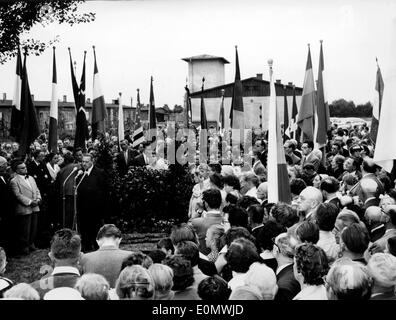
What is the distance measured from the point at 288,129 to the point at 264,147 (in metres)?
4.39

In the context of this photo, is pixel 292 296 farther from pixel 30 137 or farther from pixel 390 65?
pixel 30 137

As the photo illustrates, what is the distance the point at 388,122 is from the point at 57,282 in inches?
130

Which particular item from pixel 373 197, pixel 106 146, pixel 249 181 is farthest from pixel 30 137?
pixel 373 197

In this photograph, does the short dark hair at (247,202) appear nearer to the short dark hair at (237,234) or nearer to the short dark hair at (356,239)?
the short dark hair at (237,234)

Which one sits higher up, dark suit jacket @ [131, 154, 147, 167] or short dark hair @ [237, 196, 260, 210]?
dark suit jacket @ [131, 154, 147, 167]

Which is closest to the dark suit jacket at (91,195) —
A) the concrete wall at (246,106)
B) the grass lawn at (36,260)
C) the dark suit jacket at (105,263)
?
the grass lawn at (36,260)

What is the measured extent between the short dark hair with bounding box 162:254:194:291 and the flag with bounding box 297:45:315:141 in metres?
7.18

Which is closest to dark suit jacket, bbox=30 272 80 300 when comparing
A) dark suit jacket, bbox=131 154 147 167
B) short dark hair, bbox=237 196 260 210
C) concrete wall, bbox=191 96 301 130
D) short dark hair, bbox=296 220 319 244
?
short dark hair, bbox=296 220 319 244

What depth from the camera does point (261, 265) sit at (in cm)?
447

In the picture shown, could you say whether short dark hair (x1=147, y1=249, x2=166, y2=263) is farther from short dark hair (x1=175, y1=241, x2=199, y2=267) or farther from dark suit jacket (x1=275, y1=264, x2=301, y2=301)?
dark suit jacket (x1=275, y1=264, x2=301, y2=301)

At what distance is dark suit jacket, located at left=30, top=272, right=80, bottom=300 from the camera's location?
425 cm

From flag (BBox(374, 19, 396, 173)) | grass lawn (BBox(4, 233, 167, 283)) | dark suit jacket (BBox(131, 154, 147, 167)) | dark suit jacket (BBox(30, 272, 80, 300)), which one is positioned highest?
flag (BBox(374, 19, 396, 173))

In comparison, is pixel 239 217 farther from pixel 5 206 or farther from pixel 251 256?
pixel 5 206
